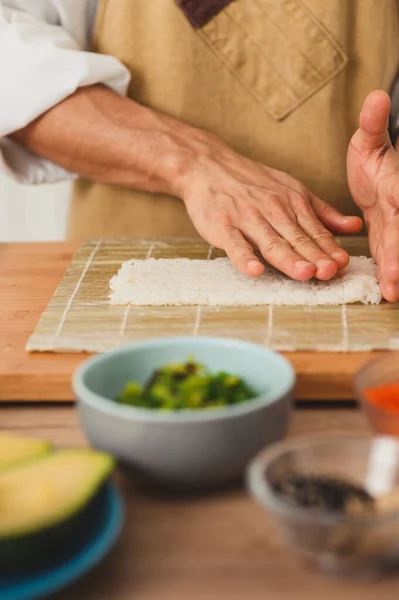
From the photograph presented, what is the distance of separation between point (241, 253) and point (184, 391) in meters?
0.58

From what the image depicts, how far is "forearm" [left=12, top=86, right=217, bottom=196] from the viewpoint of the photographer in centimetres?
170

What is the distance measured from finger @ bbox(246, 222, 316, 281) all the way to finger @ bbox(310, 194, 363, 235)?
15 cm

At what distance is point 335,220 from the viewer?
163 centimetres

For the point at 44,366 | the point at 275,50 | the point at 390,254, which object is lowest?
the point at 44,366

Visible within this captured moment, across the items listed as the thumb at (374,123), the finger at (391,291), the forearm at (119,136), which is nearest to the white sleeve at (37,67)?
the forearm at (119,136)

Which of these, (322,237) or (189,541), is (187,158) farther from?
(189,541)

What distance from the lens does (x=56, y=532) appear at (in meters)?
0.73

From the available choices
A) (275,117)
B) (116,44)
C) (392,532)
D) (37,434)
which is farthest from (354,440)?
(116,44)

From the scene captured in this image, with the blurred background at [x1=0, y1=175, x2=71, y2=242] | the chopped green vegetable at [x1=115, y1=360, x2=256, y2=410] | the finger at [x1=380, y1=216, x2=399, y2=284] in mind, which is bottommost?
the blurred background at [x1=0, y1=175, x2=71, y2=242]

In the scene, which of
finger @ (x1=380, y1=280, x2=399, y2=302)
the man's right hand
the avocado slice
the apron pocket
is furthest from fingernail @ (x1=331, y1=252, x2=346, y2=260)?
the avocado slice

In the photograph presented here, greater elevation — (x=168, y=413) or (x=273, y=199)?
(x=168, y=413)

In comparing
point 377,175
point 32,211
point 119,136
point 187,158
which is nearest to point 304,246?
point 377,175

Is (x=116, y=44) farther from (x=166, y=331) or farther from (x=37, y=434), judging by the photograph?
(x=37, y=434)

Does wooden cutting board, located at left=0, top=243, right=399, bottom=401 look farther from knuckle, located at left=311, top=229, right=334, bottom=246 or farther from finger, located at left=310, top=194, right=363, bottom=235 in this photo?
finger, located at left=310, top=194, right=363, bottom=235
